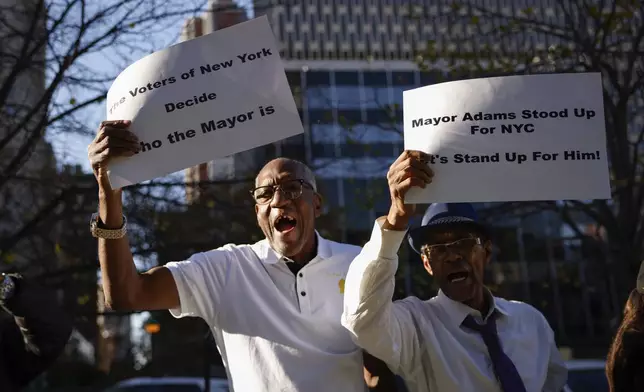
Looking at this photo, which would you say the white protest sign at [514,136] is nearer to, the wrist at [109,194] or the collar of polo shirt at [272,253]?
the collar of polo shirt at [272,253]

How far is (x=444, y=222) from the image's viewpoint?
3900 mm

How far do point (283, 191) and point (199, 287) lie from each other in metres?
0.50

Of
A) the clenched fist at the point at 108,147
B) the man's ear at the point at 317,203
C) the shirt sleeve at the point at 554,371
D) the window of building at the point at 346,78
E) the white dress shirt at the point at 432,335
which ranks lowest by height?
the shirt sleeve at the point at 554,371

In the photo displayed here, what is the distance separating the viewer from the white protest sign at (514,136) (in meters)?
3.26

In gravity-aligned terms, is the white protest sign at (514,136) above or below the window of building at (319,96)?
below

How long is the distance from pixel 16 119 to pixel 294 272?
7291 millimetres

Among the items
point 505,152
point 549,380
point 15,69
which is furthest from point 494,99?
point 15,69

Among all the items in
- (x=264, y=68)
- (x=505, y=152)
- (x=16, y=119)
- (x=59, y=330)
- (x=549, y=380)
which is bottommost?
(x=549, y=380)

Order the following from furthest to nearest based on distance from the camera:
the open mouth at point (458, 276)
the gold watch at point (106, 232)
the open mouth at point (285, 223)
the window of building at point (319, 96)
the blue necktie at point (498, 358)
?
1. the window of building at point (319, 96)
2. the open mouth at point (458, 276)
3. the open mouth at point (285, 223)
4. the blue necktie at point (498, 358)
5. the gold watch at point (106, 232)

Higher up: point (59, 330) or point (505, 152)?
point (505, 152)

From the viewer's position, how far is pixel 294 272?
3.71 meters

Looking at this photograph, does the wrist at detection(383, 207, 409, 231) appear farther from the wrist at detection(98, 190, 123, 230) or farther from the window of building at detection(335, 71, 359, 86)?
the window of building at detection(335, 71, 359, 86)

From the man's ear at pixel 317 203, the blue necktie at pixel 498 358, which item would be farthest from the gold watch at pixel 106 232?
the blue necktie at pixel 498 358

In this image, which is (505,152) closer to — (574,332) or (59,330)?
(59,330)
